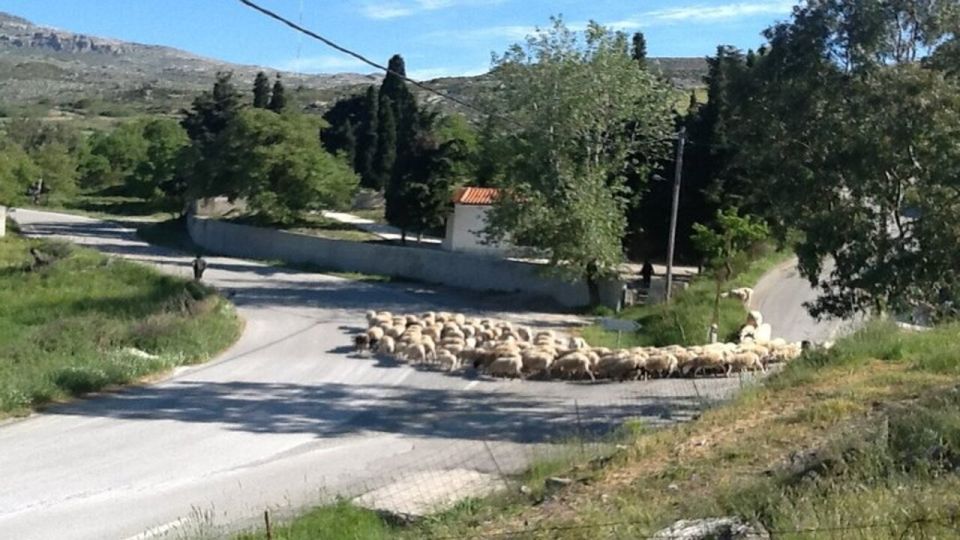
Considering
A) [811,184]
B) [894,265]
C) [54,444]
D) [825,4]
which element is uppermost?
[825,4]

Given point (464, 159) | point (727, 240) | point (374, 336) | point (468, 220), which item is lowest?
point (374, 336)

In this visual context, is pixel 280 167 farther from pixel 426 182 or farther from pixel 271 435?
pixel 271 435

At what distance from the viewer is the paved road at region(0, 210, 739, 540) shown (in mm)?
14820

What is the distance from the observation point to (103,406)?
22125 millimetres

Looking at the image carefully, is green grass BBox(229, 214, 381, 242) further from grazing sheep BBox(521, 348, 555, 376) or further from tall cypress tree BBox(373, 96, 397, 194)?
grazing sheep BBox(521, 348, 555, 376)

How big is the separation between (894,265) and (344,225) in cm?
4904

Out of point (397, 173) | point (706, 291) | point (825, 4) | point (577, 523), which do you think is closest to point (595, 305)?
point (706, 291)

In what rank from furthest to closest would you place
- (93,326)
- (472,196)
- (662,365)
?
(472,196), (93,326), (662,365)

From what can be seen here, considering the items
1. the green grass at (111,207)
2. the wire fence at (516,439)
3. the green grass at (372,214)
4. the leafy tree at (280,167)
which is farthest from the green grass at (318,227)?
the wire fence at (516,439)

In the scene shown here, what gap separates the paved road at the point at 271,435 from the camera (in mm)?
14820

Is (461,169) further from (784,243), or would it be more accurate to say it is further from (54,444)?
(54,444)

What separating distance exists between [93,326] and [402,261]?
A: 87.0ft

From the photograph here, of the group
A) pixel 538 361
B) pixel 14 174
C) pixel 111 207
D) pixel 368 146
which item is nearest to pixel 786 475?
pixel 538 361

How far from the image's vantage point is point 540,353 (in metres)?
26.0
